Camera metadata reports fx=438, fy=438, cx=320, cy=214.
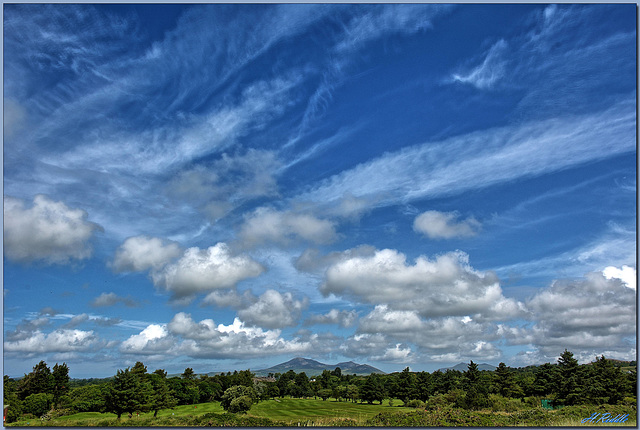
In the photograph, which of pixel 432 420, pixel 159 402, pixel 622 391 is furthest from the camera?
pixel 159 402

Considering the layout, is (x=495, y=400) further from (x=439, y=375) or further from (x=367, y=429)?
(x=367, y=429)

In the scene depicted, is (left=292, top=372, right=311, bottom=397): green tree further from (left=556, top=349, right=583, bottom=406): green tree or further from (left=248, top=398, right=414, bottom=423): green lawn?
(left=556, top=349, right=583, bottom=406): green tree

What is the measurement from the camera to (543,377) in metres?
62.7

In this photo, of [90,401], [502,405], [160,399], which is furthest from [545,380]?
[90,401]

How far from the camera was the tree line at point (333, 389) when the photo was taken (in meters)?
50.2

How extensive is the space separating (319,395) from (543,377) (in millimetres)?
39160

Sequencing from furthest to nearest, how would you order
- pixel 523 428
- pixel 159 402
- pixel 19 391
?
pixel 19 391, pixel 159 402, pixel 523 428

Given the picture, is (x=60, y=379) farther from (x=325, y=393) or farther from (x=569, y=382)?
(x=569, y=382)

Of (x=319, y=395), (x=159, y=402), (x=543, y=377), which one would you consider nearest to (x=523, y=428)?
(x=543, y=377)

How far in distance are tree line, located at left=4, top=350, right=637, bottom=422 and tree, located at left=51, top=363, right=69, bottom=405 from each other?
0.44 feet

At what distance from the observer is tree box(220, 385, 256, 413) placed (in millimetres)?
46938

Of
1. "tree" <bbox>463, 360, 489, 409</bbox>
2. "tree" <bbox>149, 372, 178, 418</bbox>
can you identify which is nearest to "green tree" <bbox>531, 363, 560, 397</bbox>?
"tree" <bbox>463, 360, 489, 409</bbox>

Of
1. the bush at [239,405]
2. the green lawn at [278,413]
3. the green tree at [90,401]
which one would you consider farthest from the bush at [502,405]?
the green tree at [90,401]

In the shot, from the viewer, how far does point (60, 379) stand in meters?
68.8
